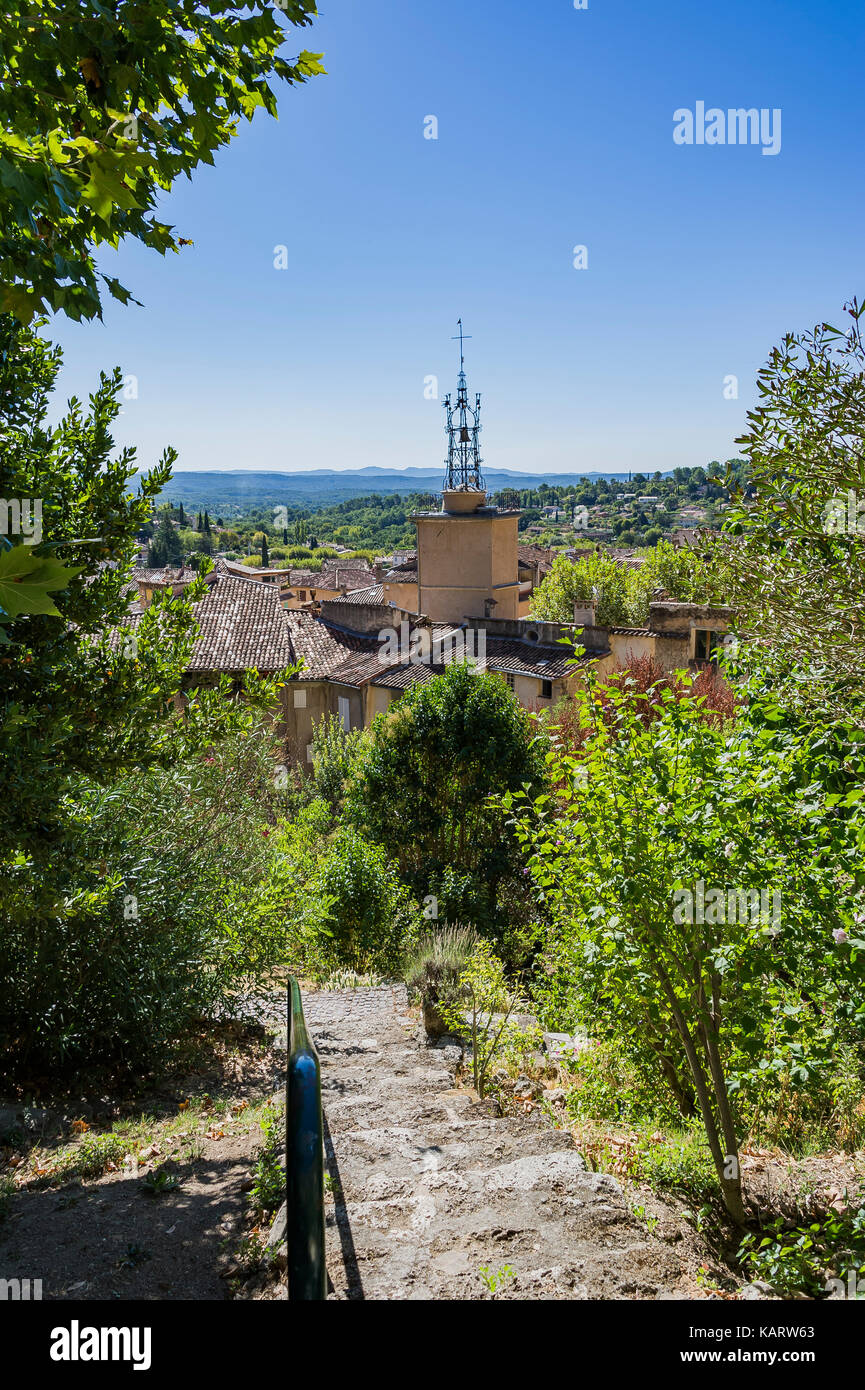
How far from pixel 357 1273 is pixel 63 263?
386 cm

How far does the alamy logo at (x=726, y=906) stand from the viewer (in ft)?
11.7

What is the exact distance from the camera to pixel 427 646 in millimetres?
29031

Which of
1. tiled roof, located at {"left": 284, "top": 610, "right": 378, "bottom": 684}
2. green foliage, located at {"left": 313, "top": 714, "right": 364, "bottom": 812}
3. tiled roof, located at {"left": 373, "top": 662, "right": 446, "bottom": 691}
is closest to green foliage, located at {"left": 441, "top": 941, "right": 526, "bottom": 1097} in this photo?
green foliage, located at {"left": 313, "top": 714, "right": 364, "bottom": 812}

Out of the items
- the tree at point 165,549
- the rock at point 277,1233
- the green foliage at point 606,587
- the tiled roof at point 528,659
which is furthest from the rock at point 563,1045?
the tree at point 165,549

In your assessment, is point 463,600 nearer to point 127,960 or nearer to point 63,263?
point 127,960

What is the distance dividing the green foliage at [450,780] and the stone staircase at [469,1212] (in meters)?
7.07

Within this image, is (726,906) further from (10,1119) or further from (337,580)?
(337,580)

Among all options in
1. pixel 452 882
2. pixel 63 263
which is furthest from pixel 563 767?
pixel 452 882

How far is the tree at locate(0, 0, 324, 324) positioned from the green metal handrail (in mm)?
2563

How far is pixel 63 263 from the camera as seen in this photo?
2.96 m

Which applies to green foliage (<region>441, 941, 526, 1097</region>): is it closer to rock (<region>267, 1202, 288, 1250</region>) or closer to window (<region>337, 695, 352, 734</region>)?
rock (<region>267, 1202, 288, 1250</region>)

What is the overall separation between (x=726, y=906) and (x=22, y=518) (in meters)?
4.09
